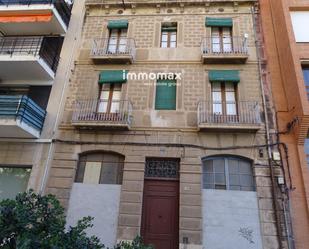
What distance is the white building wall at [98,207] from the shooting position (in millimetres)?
7875

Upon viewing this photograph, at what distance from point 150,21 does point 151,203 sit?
7.46 metres

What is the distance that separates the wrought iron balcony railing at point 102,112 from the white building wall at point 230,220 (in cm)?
368

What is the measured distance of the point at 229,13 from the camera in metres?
10.6

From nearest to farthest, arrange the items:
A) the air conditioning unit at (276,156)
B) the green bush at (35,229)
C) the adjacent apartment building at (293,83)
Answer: the green bush at (35,229) → the adjacent apartment building at (293,83) → the air conditioning unit at (276,156)

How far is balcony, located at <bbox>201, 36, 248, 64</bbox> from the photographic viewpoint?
9.44m

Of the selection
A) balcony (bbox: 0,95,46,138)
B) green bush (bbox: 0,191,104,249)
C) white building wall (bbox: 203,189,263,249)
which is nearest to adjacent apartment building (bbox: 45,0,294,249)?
white building wall (bbox: 203,189,263,249)

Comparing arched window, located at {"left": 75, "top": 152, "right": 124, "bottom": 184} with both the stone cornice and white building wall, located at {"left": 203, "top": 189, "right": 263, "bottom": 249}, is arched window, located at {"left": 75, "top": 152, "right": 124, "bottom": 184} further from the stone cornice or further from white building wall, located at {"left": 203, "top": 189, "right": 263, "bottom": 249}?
the stone cornice

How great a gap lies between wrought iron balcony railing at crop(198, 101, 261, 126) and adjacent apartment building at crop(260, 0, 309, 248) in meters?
0.90

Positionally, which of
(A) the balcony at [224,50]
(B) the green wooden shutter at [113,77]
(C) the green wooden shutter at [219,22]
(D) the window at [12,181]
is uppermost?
(C) the green wooden shutter at [219,22]

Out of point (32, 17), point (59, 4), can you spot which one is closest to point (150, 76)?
point (59, 4)

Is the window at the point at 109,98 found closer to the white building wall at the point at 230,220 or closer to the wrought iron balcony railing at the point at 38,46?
the wrought iron balcony railing at the point at 38,46

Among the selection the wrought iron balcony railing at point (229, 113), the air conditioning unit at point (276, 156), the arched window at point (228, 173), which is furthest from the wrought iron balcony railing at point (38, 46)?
the air conditioning unit at point (276, 156)

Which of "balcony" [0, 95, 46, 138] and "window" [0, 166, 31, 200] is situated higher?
"balcony" [0, 95, 46, 138]

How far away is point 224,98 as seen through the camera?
366 inches
